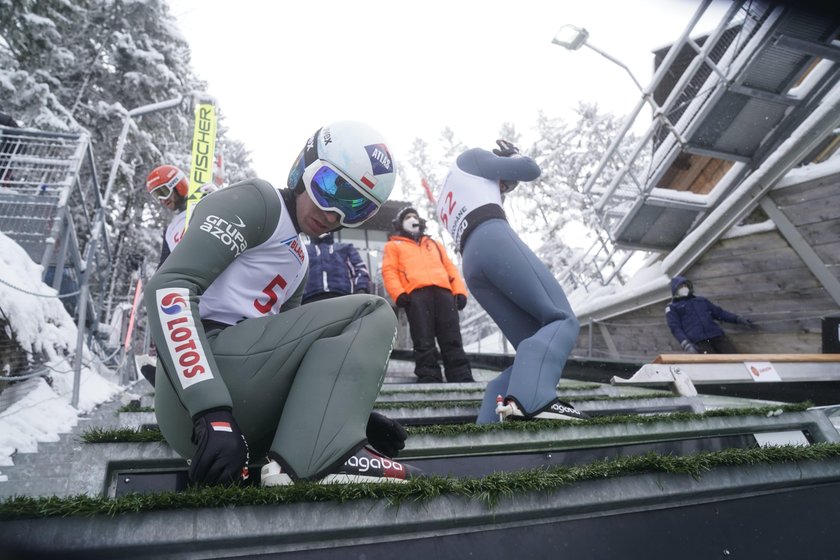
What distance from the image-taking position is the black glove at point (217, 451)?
1.18m

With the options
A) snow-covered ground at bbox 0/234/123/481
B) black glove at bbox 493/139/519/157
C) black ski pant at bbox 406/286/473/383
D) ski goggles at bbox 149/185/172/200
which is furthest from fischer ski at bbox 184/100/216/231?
black glove at bbox 493/139/519/157

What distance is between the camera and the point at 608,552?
1072mm

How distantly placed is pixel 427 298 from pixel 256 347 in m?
4.22

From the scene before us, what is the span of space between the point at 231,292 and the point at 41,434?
362 cm

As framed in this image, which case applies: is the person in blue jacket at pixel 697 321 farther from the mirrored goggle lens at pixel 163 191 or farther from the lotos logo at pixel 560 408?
the mirrored goggle lens at pixel 163 191

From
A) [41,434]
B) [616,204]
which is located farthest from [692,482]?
[616,204]

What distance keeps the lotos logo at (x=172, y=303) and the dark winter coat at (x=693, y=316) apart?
6.78 m

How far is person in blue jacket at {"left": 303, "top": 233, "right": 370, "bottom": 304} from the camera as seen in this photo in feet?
18.4

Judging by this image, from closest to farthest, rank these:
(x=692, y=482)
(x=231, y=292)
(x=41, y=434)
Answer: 1. (x=692, y=482)
2. (x=231, y=292)
3. (x=41, y=434)

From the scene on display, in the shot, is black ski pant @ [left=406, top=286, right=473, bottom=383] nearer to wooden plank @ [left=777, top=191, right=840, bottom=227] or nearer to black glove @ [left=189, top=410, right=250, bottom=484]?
wooden plank @ [left=777, top=191, right=840, bottom=227]

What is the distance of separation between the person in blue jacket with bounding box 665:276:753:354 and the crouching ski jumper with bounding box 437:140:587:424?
4501mm

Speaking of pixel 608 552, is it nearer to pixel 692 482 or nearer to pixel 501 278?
pixel 692 482

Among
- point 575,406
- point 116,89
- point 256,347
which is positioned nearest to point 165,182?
point 256,347

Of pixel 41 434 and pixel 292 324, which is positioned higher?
pixel 292 324
